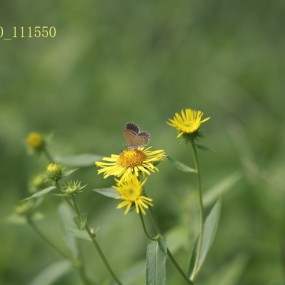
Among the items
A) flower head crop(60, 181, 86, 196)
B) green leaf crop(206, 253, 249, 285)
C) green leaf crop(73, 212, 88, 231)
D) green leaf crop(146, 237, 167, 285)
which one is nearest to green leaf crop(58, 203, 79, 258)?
flower head crop(60, 181, 86, 196)

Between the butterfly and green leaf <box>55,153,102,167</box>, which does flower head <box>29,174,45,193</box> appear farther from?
the butterfly

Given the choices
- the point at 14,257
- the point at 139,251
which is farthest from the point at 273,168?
the point at 14,257

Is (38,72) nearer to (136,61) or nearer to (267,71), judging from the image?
(136,61)

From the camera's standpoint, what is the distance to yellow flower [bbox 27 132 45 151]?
2844 mm

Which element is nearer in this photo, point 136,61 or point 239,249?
point 239,249

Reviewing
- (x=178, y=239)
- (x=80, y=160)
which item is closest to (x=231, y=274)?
(x=178, y=239)

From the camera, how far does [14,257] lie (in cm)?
406

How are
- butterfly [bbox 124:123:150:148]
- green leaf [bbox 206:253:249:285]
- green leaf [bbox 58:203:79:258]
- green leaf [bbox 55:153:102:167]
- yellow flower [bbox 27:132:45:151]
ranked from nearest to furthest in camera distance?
butterfly [bbox 124:123:150:148] < green leaf [bbox 55:153:102:167] < green leaf [bbox 58:203:79:258] < yellow flower [bbox 27:132:45:151] < green leaf [bbox 206:253:249:285]

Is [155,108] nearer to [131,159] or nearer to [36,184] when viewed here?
[36,184]

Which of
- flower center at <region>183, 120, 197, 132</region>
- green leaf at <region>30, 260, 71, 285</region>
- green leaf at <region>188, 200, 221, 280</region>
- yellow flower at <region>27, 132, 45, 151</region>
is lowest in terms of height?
green leaf at <region>188, 200, 221, 280</region>

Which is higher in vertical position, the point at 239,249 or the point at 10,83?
the point at 10,83

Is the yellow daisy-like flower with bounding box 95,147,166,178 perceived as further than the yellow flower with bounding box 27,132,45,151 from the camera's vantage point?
No

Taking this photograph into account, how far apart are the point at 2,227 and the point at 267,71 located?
330 centimetres

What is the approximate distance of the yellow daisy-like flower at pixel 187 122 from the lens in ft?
6.80
